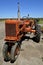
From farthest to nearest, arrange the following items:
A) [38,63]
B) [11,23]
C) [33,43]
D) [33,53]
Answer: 1. [33,43]
2. [33,53]
3. [11,23]
4. [38,63]

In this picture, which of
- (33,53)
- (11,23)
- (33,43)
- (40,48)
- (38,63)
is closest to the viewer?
(38,63)

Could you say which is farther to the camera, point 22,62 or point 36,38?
point 36,38

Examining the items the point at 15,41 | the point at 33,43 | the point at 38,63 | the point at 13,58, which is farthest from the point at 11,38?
the point at 33,43

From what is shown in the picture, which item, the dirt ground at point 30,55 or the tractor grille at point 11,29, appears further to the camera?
the tractor grille at point 11,29

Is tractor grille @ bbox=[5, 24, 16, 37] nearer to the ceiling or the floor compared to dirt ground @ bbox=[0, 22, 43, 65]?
nearer to the ceiling

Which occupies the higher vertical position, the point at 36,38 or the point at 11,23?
the point at 11,23

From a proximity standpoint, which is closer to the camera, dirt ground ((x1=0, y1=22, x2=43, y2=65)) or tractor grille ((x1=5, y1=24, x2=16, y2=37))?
dirt ground ((x1=0, y1=22, x2=43, y2=65))

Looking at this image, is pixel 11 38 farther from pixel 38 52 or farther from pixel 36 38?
pixel 36 38

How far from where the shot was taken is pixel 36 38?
10906 millimetres

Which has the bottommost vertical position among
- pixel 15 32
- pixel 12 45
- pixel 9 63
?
pixel 9 63

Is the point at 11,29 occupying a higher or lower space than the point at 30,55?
higher

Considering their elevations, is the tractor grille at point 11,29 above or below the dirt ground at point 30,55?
above

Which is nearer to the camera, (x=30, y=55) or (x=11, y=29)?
(x=11, y=29)

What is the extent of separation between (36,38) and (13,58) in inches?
136
